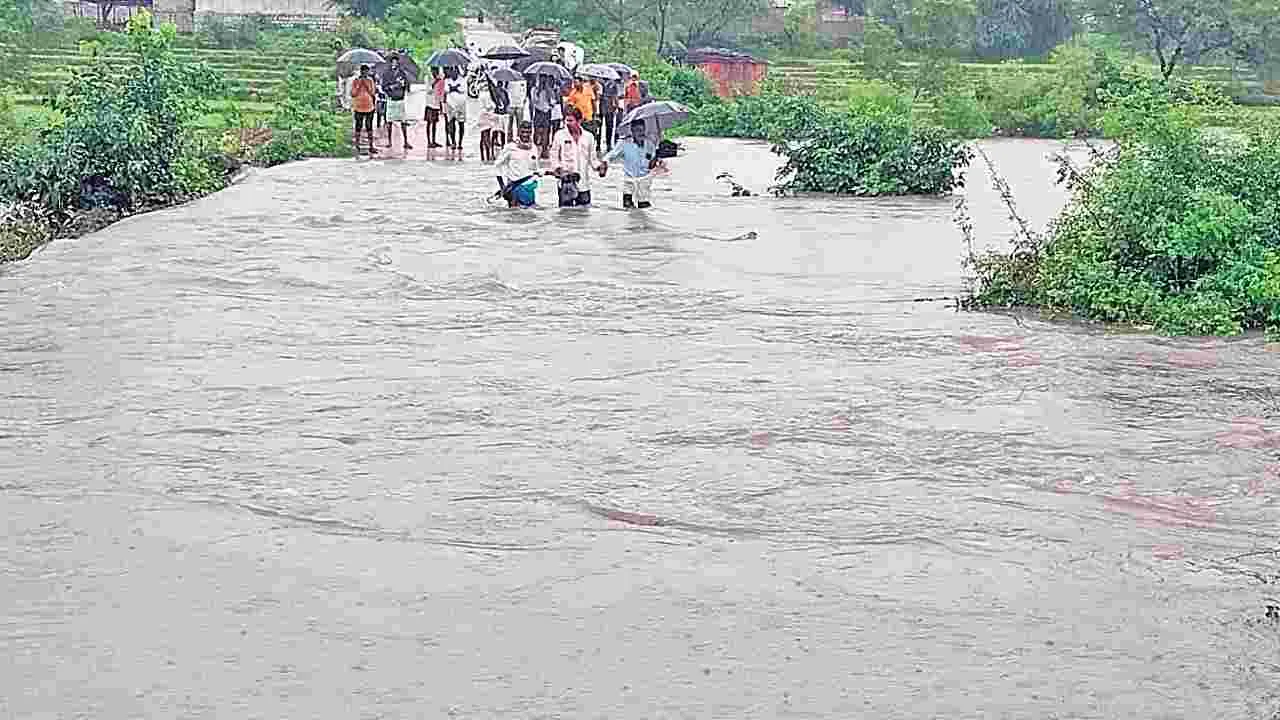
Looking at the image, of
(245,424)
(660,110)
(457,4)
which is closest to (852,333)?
(245,424)

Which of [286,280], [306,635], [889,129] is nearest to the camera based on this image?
[306,635]

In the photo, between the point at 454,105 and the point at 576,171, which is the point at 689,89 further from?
the point at 576,171

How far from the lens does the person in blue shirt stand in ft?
77.6

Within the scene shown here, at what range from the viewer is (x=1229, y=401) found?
1277 cm

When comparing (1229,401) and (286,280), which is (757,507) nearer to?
(1229,401)

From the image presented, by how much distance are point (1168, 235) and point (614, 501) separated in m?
6.89

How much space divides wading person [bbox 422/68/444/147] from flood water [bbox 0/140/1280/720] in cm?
1361

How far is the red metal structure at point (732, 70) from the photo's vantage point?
2053 inches

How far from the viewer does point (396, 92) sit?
103 ft

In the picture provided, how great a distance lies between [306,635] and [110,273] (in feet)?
36.2

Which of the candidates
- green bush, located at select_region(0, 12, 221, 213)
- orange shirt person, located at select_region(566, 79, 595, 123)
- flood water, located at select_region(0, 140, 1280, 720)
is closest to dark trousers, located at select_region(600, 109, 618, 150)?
orange shirt person, located at select_region(566, 79, 595, 123)

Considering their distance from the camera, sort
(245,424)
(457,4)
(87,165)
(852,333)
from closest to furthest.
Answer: (245,424), (852,333), (87,165), (457,4)

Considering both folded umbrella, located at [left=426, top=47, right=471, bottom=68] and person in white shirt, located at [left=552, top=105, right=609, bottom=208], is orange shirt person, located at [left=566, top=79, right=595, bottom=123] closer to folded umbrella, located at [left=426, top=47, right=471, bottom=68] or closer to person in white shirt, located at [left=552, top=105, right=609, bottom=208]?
person in white shirt, located at [left=552, top=105, right=609, bottom=208]

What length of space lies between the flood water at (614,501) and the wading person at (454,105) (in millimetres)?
12734
